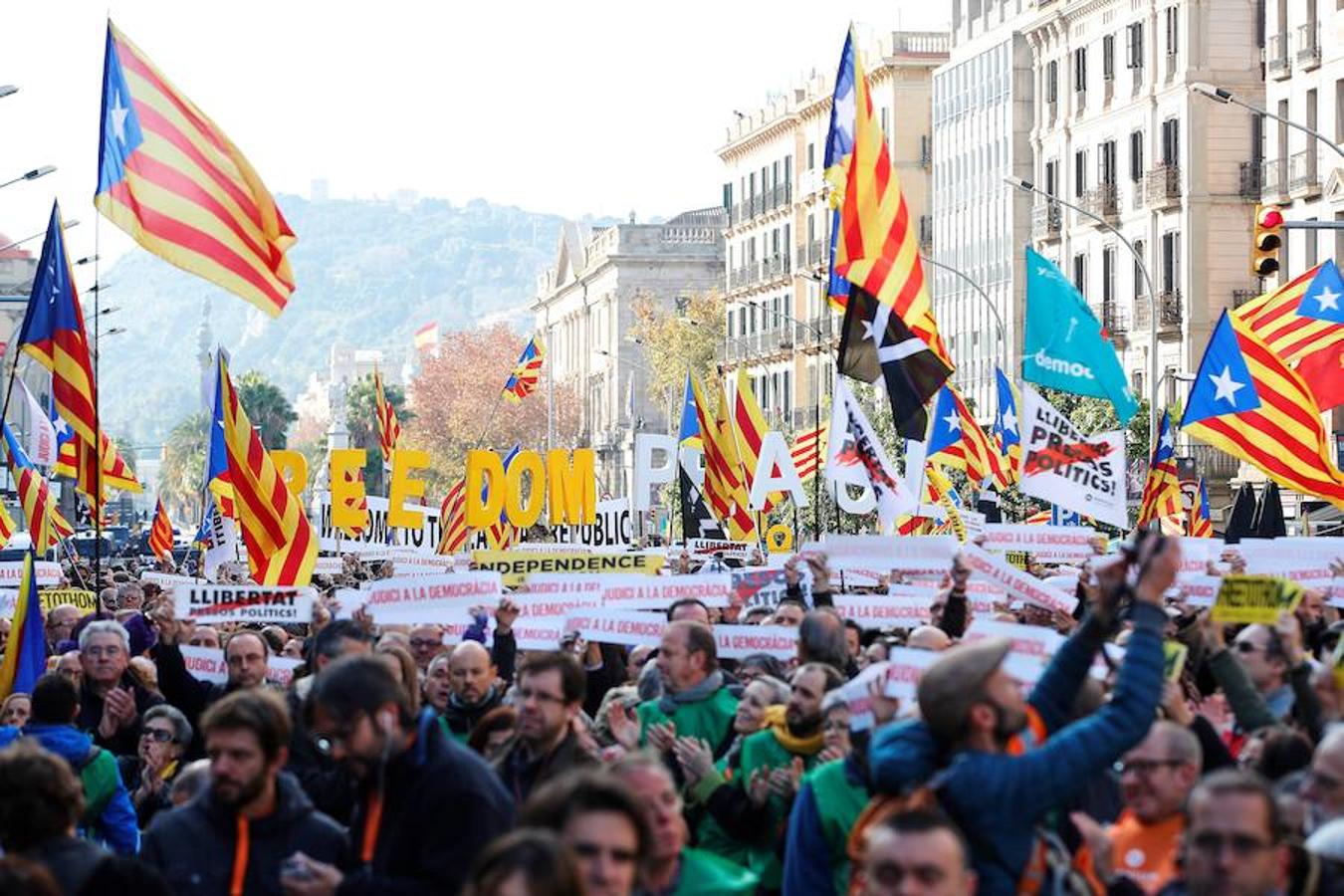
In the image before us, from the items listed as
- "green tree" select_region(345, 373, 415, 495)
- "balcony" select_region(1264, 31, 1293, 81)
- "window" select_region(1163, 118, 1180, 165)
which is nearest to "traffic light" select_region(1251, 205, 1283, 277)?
"balcony" select_region(1264, 31, 1293, 81)

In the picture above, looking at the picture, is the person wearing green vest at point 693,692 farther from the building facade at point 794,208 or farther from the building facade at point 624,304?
the building facade at point 624,304

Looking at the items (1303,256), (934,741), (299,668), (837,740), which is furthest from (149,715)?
(1303,256)

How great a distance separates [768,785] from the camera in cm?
948

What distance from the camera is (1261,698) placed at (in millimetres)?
9578

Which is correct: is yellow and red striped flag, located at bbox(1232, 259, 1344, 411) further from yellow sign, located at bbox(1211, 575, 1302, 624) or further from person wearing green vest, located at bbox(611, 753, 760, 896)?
person wearing green vest, located at bbox(611, 753, 760, 896)

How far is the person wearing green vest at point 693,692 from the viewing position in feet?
35.7

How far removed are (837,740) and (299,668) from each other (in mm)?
5071

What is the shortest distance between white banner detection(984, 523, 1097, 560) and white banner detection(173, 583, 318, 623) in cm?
494

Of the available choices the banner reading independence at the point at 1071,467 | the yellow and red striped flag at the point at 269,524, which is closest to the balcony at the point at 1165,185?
the banner reading independence at the point at 1071,467

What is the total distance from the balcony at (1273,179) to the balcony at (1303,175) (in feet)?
0.99

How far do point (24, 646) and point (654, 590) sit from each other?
10.7 ft

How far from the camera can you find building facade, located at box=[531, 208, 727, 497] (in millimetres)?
123312

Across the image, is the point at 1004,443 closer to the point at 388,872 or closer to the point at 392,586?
the point at 392,586

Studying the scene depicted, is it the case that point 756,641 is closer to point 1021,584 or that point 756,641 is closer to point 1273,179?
point 1021,584
